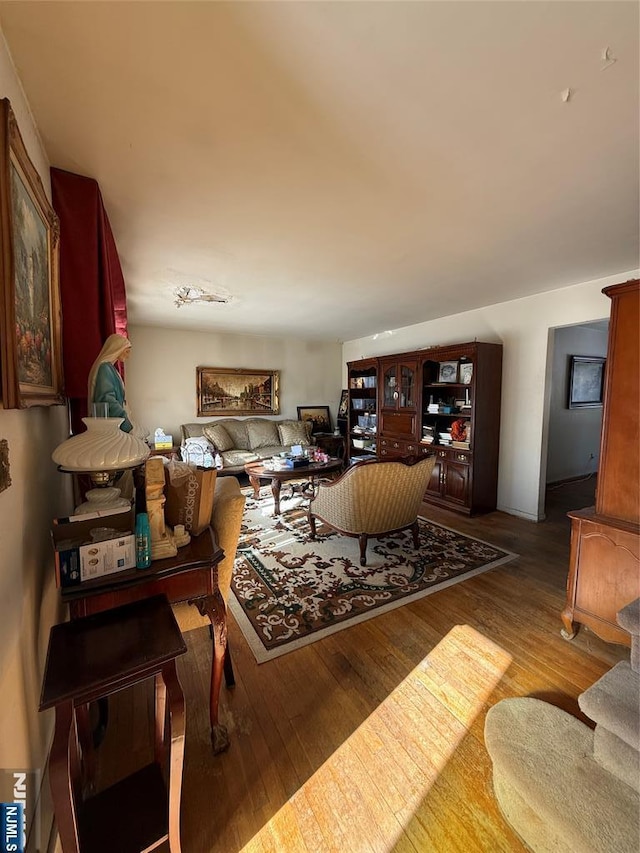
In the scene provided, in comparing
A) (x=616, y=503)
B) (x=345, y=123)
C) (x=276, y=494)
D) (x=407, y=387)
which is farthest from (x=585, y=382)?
(x=345, y=123)

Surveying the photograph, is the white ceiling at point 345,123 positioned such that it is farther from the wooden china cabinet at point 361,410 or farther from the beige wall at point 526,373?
the wooden china cabinet at point 361,410

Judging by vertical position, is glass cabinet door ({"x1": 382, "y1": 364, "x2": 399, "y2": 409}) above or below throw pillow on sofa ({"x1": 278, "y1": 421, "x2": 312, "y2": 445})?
above

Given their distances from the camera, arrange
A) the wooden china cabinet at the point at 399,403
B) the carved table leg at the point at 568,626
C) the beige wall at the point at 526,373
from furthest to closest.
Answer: the wooden china cabinet at the point at 399,403 → the beige wall at the point at 526,373 → the carved table leg at the point at 568,626

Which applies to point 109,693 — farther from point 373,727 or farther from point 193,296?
point 193,296

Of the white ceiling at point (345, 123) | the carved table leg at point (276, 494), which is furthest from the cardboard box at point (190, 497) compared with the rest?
the carved table leg at point (276, 494)

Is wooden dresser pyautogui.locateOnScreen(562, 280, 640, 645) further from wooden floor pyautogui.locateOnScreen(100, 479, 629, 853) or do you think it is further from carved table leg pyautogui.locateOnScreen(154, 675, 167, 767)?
carved table leg pyautogui.locateOnScreen(154, 675, 167, 767)

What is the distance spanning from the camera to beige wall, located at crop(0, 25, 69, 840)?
0.87m

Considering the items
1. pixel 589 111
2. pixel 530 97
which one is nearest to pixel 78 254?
pixel 530 97

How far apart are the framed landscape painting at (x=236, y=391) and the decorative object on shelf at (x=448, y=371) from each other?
303 centimetres

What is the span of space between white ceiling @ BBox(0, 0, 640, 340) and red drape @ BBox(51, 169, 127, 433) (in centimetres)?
11

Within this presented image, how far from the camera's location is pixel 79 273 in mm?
1587

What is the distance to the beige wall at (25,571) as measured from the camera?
87 centimetres

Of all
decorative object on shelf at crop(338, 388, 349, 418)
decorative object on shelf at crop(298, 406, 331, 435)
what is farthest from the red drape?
decorative object on shelf at crop(338, 388, 349, 418)

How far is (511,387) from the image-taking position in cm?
384
